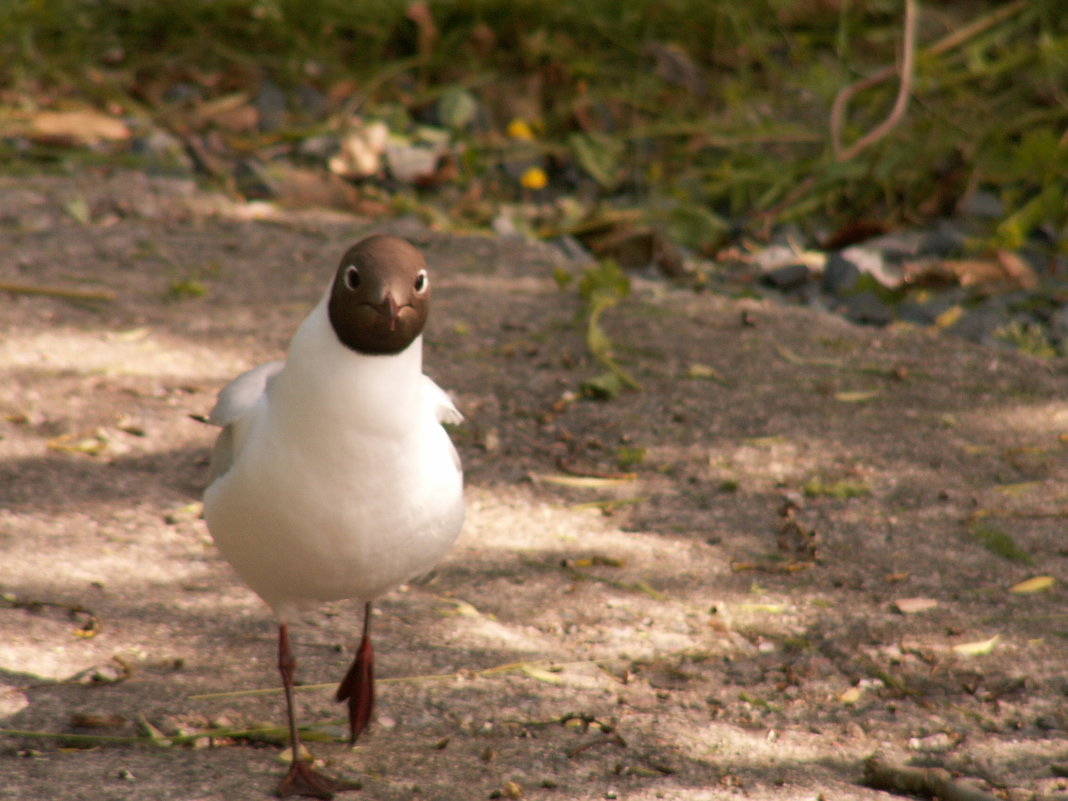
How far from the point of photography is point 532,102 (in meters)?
6.66

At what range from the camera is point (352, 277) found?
199 cm

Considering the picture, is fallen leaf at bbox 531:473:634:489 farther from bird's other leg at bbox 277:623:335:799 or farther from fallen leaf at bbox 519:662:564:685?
bird's other leg at bbox 277:623:335:799

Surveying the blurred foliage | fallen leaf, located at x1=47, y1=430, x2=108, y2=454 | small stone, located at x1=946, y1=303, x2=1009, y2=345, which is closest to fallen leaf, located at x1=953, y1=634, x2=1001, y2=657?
small stone, located at x1=946, y1=303, x2=1009, y2=345

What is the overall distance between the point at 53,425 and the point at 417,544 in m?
1.91

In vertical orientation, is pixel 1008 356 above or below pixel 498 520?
above

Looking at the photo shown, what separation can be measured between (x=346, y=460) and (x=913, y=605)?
1561 millimetres

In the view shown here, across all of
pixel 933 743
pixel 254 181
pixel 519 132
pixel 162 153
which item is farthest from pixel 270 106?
pixel 933 743

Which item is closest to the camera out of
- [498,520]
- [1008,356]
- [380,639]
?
[380,639]

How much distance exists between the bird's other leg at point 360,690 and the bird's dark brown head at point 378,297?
2.23 feet

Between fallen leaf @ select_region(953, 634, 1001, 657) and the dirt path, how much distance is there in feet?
0.04

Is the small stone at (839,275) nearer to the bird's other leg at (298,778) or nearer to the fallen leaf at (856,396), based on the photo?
the fallen leaf at (856,396)

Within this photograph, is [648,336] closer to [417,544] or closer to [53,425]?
[53,425]

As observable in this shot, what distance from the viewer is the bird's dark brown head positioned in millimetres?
1971

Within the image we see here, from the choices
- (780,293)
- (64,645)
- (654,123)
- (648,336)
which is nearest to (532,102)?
(654,123)
